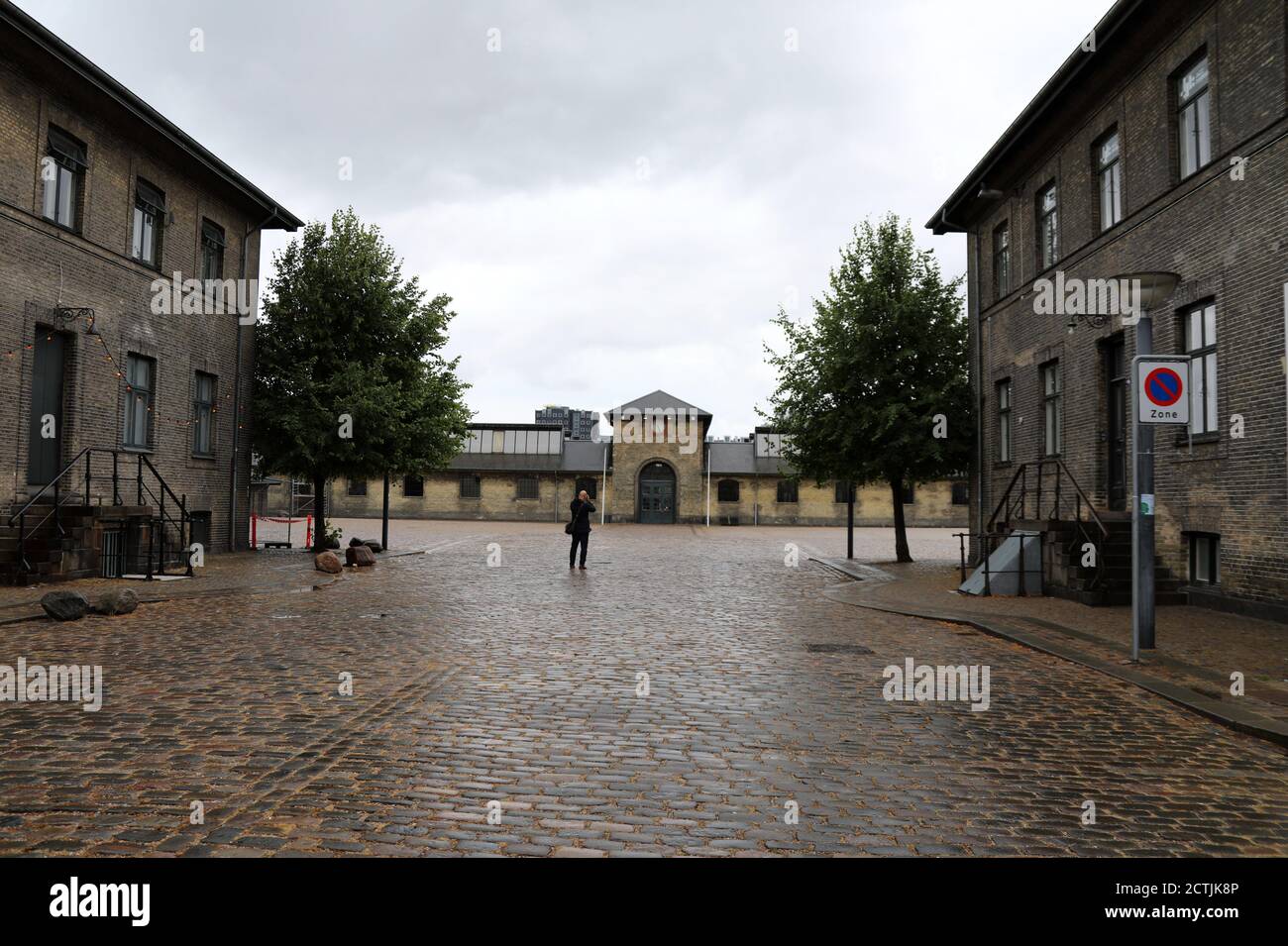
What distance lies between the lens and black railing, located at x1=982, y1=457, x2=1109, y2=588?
533 inches

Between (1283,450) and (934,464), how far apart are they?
9.97 m

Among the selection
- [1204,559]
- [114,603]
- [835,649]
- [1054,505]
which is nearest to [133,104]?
[114,603]

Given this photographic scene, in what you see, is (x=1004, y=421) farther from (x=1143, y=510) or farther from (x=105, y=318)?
(x=105, y=318)

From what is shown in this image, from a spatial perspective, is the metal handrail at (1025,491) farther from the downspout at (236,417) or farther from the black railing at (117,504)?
the downspout at (236,417)

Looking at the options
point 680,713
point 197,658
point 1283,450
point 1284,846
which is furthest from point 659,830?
point 1283,450

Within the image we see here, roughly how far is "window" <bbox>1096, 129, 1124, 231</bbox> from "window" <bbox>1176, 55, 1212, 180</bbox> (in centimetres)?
149

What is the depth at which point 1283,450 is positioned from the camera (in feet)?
36.3

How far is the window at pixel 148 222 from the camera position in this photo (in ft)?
60.1

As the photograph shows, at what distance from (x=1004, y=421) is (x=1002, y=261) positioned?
392 cm

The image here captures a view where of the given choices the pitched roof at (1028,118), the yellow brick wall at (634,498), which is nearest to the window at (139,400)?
the pitched roof at (1028,118)

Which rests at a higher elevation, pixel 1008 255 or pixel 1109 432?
pixel 1008 255

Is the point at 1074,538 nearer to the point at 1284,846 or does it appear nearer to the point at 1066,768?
the point at 1066,768

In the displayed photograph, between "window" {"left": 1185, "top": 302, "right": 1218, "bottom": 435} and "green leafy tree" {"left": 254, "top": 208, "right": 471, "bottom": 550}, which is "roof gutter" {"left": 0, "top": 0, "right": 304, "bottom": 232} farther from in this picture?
"window" {"left": 1185, "top": 302, "right": 1218, "bottom": 435}

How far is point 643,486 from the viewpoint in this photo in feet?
172
